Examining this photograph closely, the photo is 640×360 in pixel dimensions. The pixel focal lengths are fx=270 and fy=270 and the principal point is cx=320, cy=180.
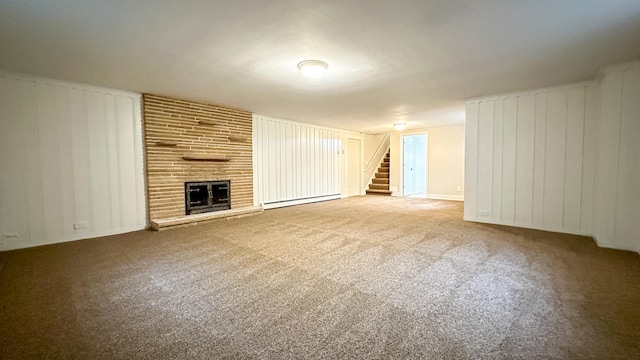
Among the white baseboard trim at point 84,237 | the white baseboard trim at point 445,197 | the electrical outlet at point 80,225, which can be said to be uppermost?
the electrical outlet at point 80,225

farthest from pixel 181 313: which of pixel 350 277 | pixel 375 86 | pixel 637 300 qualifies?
pixel 375 86

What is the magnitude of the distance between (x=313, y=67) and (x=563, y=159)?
167 inches

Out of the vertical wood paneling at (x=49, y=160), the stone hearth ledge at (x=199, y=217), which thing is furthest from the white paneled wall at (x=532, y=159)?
the vertical wood paneling at (x=49, y=160)

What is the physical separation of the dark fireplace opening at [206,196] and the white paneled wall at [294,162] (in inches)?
33.1

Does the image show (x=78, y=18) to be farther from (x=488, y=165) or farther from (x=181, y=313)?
(x=488, y=165)

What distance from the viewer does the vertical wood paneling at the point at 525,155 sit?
4568 mm

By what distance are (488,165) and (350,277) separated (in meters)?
3.91

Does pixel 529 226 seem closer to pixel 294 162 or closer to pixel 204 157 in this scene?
pixel 294 162

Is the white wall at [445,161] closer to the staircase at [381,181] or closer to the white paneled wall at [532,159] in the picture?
the staircase at [381,181]

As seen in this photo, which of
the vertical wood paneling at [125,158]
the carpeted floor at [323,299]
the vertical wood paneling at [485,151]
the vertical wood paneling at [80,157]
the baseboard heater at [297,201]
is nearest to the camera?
the carpeted floor at [323,299]

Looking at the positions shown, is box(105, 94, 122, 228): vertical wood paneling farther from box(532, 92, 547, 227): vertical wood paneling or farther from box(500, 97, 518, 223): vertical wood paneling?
box(532, 92, 547, 227): vertical wood paneling

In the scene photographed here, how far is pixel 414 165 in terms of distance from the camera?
33.1 ft

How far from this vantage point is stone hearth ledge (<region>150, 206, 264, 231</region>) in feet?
15.3

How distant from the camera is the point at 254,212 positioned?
20.2ft
